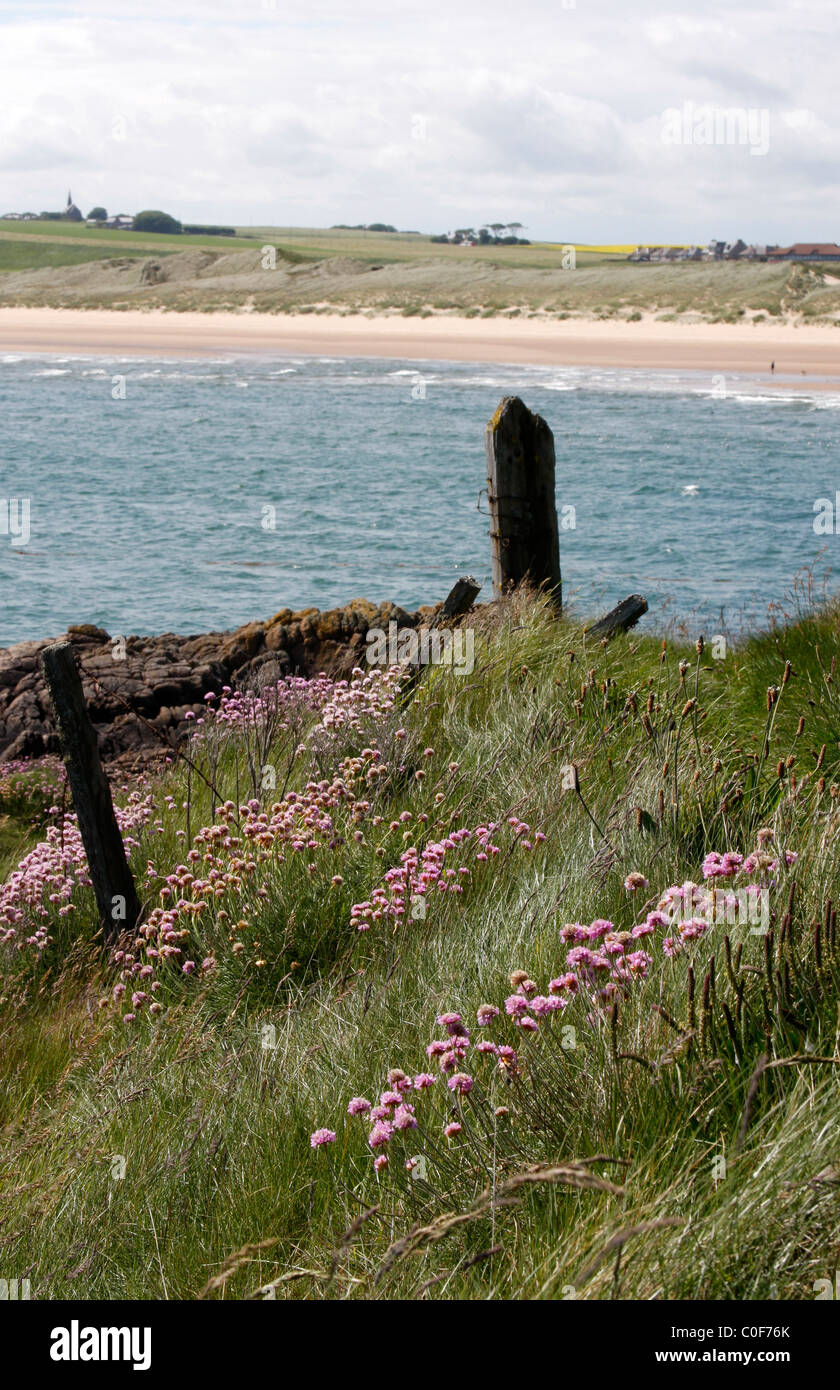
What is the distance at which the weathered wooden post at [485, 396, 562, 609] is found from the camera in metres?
8.29

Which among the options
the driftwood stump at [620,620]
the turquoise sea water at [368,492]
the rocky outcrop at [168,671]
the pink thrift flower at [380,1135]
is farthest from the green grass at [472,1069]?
the turquoise sea water at [368,492]

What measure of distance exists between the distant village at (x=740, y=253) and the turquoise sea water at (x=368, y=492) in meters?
71.9

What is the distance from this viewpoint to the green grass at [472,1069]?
7.69ft

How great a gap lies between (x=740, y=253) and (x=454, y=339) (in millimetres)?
67288

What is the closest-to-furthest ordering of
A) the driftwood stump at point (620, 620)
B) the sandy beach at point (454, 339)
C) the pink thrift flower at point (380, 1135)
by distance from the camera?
the pink thrift flower at point (380, 1135) < the driftwood stump at point (620, 620) < the sandy beach at point (454, 339)

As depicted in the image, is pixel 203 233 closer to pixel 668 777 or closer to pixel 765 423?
pixel 765 423

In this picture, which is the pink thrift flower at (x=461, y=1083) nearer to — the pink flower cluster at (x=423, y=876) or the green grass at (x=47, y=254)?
the pink flower cluster at (x=423, y=876)

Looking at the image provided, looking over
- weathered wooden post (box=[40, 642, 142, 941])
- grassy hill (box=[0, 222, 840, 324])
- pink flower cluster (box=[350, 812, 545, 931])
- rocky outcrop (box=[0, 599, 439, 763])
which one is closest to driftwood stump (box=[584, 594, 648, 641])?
rocky outcrop (box=[0, 599, 439, 763])

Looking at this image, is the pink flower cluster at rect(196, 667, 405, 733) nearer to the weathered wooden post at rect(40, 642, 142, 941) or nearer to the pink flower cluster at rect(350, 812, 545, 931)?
the weathered wooden post at rect(40, 642, 142, 941)

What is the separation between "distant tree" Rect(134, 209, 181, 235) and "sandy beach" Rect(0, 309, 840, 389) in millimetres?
102868

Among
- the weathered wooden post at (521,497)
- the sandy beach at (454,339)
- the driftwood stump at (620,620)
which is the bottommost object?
the driftwood stump at (620,620)

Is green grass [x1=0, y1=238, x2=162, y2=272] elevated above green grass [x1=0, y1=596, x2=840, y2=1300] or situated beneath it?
elevated above

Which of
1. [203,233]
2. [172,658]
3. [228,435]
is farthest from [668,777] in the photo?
[203,233]
